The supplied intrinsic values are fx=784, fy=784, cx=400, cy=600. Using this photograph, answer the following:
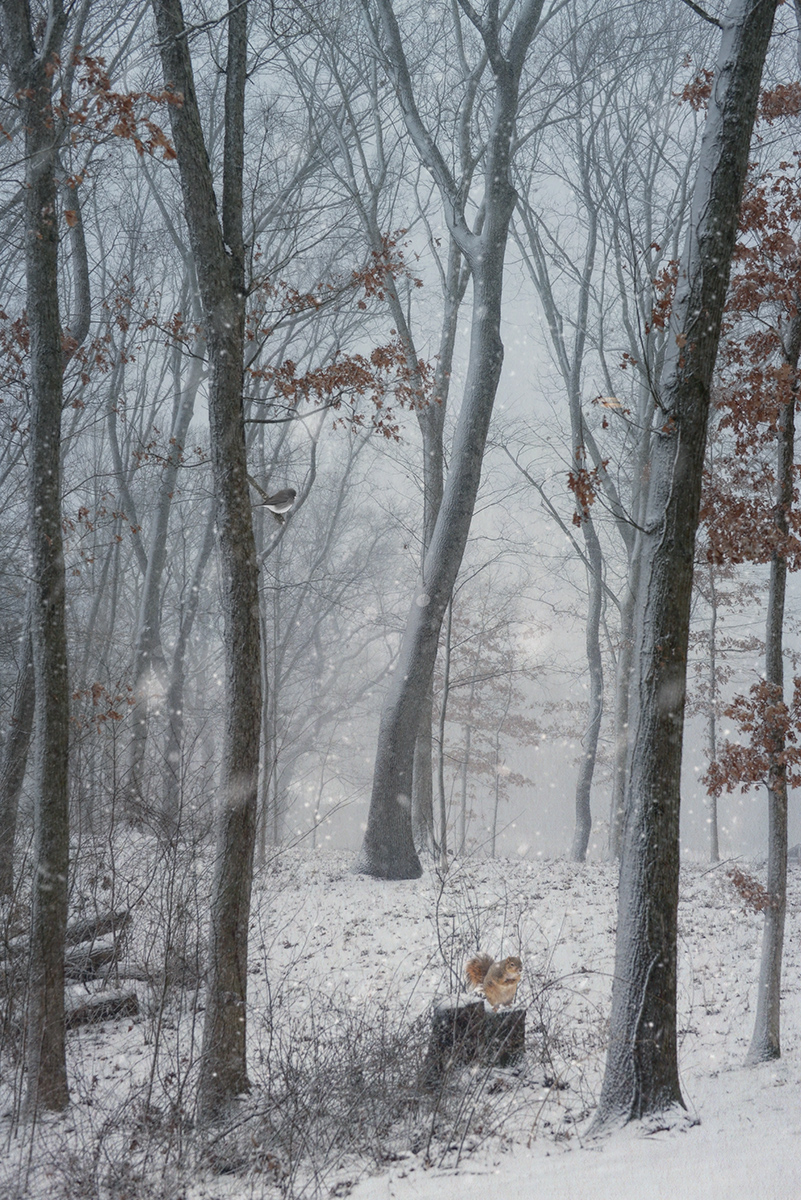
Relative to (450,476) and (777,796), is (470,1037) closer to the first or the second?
(777,796)

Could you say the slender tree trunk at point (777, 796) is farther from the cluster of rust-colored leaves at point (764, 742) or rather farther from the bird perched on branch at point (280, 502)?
the bird perched on branch at point (280, 502)

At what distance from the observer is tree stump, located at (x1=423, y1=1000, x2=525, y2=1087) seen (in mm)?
4488

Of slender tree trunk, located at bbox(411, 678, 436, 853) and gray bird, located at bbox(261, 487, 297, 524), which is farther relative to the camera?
slender tree trunk, located at bbox(411, 678, 436, 853)

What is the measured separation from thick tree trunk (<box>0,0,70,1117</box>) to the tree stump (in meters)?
2.09

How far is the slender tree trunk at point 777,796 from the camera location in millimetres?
5043

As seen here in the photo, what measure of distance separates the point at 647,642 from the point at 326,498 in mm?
18030

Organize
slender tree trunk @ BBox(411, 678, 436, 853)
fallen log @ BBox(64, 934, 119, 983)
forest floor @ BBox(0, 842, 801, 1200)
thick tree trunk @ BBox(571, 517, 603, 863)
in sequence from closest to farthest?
forest floor @ BBox(0, 842, 801, 1200) < fallen log @ BBox(64, 934, 119, 983) < slender tree trunk @ BBox(411, 678, 436, 853) < thick tree trunk @ BBox(571, 517, 603, 863)

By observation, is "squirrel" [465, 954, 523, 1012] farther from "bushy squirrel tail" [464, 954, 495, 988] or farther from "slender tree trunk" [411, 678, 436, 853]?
"slender tree trunk" [411, 678, 436, 853]

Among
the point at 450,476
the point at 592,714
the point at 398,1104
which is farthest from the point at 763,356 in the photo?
the point at 592,714

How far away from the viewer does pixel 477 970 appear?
209 inches

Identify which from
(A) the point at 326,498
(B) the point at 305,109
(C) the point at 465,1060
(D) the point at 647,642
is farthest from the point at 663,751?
(A) the point at 326,498

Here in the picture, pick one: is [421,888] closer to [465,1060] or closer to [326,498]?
[465,1060]

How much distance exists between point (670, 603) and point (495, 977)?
9.12 feet

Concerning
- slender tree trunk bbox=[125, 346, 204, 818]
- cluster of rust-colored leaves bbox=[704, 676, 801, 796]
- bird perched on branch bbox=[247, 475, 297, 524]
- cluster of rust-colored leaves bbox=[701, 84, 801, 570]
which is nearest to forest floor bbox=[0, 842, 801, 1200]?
cluster of rust-colored leaves bbox=[704, 676, 801, 796]
